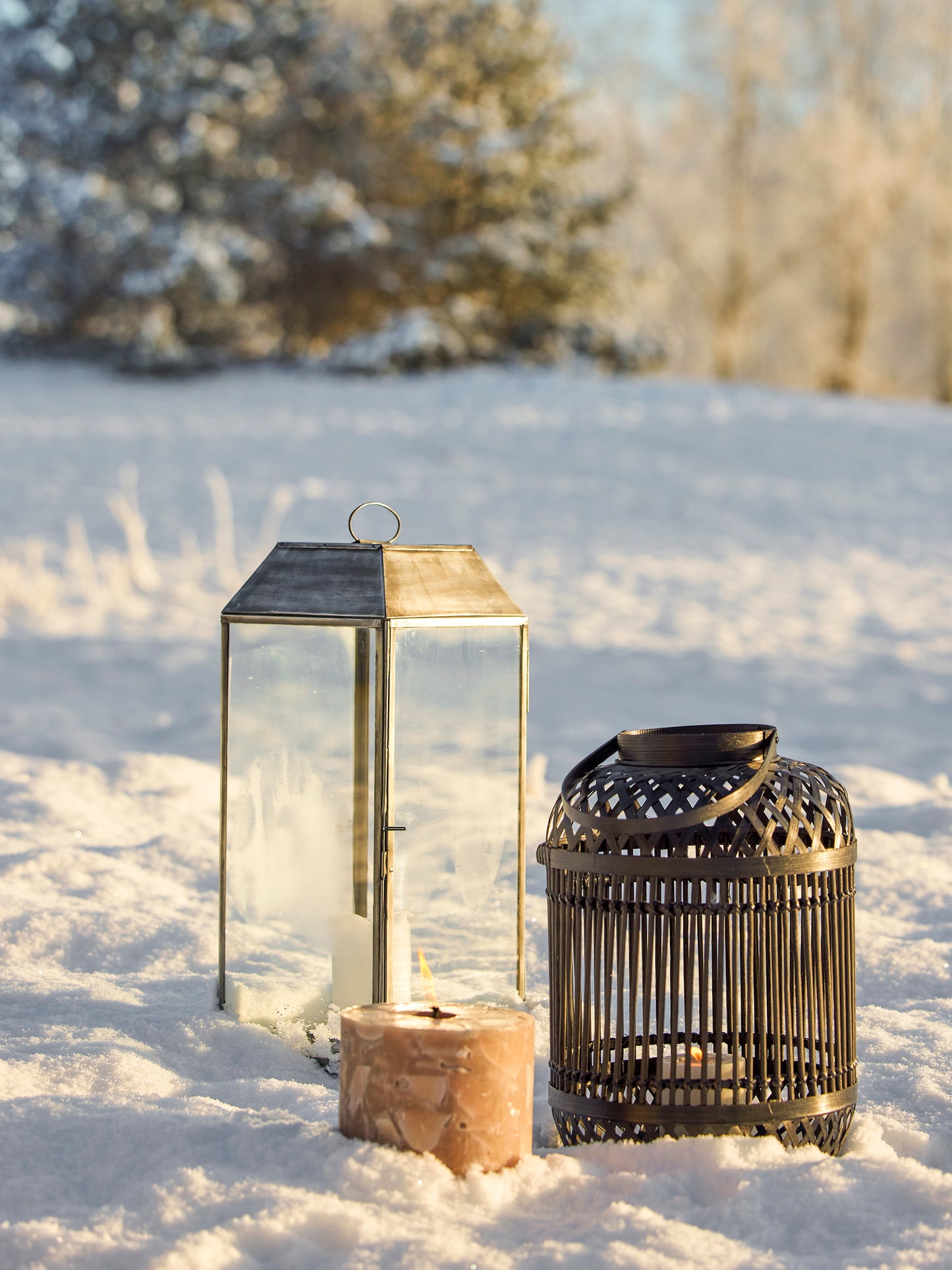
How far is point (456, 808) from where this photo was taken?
2959 millimetres

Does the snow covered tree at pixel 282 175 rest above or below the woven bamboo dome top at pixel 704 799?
above

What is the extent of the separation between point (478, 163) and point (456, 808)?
16.2 metres

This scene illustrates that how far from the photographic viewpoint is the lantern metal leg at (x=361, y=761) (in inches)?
117

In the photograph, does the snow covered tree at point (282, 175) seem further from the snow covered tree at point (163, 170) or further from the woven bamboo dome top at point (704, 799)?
the woven bamboo dome top at point (704, 799)

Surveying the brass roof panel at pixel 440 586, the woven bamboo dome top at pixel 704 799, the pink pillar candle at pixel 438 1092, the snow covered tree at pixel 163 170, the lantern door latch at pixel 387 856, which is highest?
the snow covered tree at pixel 163 170

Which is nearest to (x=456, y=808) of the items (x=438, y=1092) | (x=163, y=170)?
(x=438, y=1092)

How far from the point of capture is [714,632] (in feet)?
27.2

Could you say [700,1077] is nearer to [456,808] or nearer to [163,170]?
[456,808]

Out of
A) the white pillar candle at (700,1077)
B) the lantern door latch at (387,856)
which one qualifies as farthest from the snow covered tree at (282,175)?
the white pillar candle at (700,1077)

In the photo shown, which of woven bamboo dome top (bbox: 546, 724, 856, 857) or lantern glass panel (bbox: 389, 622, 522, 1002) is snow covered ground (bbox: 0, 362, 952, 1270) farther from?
woven bamboo dome top (bbox: 546, 724, 856, 857)

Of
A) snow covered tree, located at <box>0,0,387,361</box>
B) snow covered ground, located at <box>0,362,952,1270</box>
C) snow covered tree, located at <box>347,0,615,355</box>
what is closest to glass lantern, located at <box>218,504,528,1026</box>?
snow covered ground, located at <box>0,362,952,1270</box>

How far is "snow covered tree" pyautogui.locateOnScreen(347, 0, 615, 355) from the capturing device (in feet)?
58.8

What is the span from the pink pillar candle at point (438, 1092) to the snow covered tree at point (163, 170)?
50.6 ft

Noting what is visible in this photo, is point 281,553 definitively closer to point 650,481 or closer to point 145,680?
point 145,680
